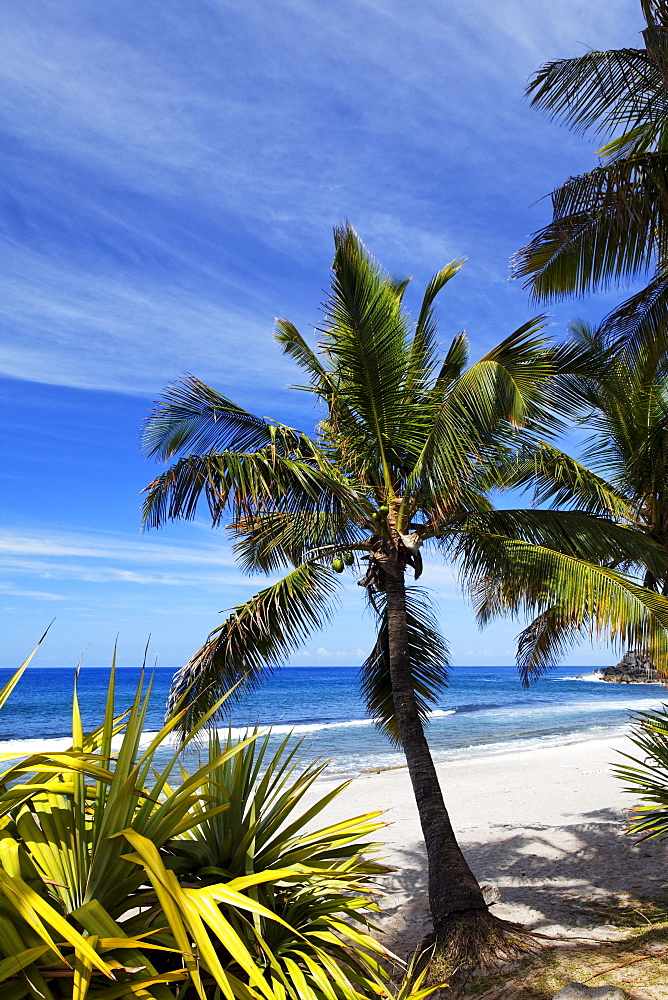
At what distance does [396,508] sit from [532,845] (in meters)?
5.80

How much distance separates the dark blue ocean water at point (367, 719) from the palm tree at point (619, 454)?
14.6 feet

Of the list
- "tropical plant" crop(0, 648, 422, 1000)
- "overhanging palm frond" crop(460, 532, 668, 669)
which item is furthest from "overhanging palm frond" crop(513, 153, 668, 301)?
"tropical plant" crop(0, 648, 422, 1000)

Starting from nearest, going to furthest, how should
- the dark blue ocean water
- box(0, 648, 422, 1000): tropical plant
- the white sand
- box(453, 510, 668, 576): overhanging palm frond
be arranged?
box(0, 648, 422, 1000): tropical plant
box(453, 510, 668, 576): overhanging palm frond
the white sand
the dark blue ocean water

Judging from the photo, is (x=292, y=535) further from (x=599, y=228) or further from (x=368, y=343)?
(x=599, y=228)

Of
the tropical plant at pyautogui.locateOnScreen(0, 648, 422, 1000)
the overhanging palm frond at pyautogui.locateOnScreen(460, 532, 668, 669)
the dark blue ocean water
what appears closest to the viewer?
the tropical plant at pyautogui.locateOnScreen(0, 648, 422, 1000)

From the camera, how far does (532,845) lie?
923 cm

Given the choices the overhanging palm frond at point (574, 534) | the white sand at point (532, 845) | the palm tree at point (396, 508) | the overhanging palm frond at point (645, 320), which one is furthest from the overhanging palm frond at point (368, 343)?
the white sand at point (532, 845)

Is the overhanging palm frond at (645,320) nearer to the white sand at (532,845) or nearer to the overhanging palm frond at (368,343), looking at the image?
the overhanging palm frond at (368,343)

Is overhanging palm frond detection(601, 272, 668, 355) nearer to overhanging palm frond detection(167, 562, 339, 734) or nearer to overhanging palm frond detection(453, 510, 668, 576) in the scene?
overhanging palm frond detection(453, 510, 668, 576)

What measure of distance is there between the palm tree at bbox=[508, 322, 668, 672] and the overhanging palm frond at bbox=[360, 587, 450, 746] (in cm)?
167

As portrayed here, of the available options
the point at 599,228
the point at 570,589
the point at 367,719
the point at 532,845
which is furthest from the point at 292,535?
the point at 367,719

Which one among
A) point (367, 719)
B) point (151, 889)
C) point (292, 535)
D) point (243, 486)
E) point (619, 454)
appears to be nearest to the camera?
point (151, 889)

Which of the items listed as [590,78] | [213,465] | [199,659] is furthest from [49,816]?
[590,78]

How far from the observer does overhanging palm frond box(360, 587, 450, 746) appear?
7020 millimetres
